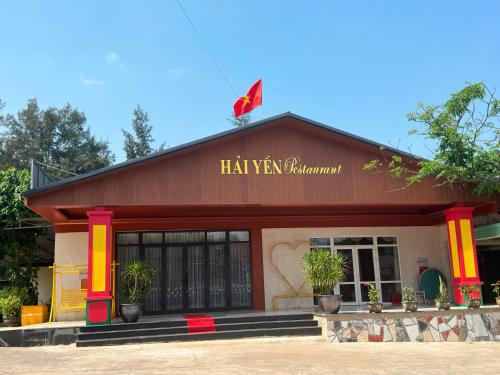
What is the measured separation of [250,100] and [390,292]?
25.5ft

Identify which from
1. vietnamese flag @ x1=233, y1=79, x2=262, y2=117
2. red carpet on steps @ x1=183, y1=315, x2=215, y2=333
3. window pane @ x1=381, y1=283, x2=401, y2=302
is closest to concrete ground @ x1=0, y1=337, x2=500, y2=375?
red carpet on steps @ x1=183, y1=315, x2=215, y2=333

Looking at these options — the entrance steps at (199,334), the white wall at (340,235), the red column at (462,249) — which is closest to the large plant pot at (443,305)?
the red column at (462,249)

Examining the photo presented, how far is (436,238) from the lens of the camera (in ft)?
53.9

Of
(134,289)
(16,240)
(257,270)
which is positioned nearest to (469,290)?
(257,270)

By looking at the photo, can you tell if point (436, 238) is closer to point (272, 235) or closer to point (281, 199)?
point (272, 235)

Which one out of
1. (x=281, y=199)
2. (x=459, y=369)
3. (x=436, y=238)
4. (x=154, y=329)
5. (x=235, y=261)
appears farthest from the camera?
(x=436, y=238)

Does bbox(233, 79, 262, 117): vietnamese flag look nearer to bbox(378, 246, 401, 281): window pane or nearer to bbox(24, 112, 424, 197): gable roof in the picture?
bbox(24, 112, 424, 197): gable roof

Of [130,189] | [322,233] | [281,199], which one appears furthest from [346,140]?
A: [130,189]

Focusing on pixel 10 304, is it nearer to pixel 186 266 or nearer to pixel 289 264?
pixel 186 266

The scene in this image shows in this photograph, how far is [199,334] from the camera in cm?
1145

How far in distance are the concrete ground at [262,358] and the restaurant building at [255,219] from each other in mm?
1959

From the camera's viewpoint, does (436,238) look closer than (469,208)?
No

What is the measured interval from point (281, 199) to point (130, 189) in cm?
378

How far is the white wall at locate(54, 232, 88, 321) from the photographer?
1442 centimetres
